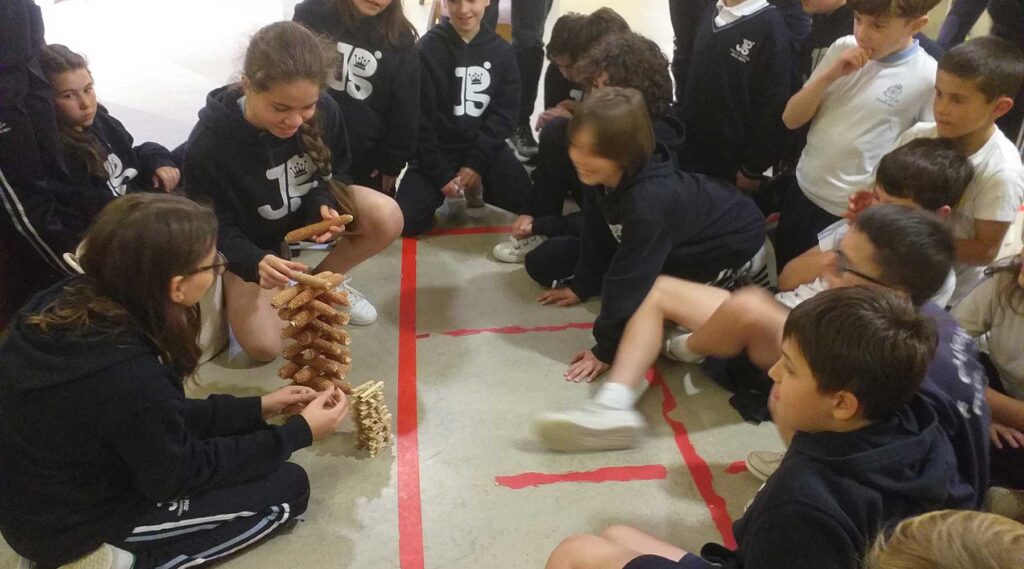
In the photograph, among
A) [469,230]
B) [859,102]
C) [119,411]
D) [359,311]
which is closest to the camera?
[119,411]

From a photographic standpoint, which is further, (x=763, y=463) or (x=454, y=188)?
(x=454, y=188)

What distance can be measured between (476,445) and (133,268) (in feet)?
3.21

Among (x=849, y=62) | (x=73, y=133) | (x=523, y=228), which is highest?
(x=849, y=62)

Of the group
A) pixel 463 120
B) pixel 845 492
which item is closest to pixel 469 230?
pixel 463 120

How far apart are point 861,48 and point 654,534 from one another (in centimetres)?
151

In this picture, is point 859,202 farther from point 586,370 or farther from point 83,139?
point 83,139

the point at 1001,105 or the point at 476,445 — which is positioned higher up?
the point at 1001,105

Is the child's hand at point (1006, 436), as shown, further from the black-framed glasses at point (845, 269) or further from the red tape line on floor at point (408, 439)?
the red tape line on floor at point (408, 439)

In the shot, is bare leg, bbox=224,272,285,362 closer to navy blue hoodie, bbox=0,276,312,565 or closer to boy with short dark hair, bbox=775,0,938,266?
navy blue hoodie, bbox=0,276,312,565

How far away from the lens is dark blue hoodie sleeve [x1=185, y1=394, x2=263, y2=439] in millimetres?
1691

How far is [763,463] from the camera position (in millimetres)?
1896

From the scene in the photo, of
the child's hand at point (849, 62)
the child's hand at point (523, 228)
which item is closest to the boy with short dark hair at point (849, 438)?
the child's hand at point (849, 62)

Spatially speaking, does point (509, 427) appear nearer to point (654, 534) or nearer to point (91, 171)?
point (654, 534)

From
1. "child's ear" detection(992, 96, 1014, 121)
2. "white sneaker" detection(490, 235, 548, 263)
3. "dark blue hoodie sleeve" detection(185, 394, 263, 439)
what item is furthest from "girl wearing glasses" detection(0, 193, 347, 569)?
"child's ear" detection(992, 96, 1014, 121)
